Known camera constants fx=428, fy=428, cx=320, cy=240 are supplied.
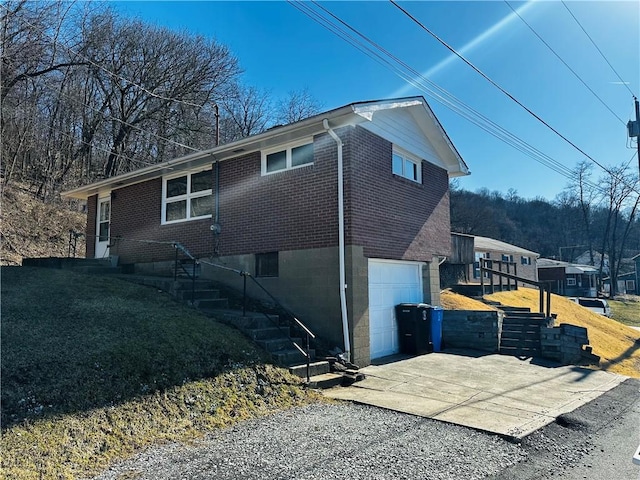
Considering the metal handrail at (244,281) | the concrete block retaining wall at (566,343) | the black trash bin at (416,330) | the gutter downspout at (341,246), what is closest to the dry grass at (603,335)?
the concrete block retaining wall at (566,343)

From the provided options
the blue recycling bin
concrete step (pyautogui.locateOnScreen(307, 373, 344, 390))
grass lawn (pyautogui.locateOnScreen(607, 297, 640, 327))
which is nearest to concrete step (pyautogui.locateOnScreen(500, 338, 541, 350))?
the blue recycling bin

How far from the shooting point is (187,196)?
472 inches

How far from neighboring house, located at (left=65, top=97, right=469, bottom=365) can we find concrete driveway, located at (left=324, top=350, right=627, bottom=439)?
1170 mm

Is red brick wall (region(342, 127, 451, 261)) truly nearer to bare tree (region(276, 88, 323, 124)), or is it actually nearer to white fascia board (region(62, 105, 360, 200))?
white fascia board (region(62, 105, 360, 200))

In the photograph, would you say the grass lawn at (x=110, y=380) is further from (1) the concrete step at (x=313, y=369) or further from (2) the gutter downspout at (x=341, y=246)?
(2) the gutter downspout at (x=341, y=246)

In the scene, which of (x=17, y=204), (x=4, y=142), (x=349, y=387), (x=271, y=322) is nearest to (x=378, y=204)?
(x=271, y=322)

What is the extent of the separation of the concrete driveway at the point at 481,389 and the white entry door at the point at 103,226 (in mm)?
10342

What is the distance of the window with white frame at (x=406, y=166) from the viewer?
10953mm

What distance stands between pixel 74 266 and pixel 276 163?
6561 mm

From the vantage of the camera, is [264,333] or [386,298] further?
[386,298]

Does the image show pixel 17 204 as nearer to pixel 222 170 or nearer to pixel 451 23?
pixel 222 170

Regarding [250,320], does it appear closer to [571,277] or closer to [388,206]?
[388,206]

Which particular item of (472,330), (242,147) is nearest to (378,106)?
(242,147)

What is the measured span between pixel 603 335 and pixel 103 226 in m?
19.5
